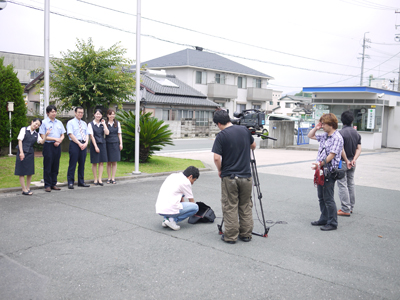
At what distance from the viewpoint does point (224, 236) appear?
5.39 metres

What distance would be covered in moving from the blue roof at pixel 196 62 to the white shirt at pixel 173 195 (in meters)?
37.6

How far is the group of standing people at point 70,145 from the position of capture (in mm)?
7855

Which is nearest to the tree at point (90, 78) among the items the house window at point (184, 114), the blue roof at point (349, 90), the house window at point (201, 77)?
the blue roof at point (349, 90)

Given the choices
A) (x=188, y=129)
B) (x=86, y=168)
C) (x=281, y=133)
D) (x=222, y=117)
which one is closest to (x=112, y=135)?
(x=86, y=168)

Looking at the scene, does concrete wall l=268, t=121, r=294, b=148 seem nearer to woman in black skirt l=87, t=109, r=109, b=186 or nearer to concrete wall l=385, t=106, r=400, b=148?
concrete wall l=385, t=106, r=400, b=148

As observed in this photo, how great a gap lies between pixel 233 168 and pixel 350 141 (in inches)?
116

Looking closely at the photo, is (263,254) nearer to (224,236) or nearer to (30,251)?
(224,236)

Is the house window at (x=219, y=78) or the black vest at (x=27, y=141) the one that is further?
the house window at (x=219, y=78)

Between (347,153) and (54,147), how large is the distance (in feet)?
20.2

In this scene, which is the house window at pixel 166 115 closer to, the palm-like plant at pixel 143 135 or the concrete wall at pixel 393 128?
the concrete wall at pixel 393 128

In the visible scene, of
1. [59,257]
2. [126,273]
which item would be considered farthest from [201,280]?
[59,257]

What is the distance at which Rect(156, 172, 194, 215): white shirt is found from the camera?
5770 mm

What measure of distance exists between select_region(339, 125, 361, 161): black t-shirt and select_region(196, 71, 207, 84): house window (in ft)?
122

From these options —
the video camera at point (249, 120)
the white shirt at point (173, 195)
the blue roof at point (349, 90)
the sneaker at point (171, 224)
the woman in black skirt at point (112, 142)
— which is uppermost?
the blue roof at point (349, 90)
